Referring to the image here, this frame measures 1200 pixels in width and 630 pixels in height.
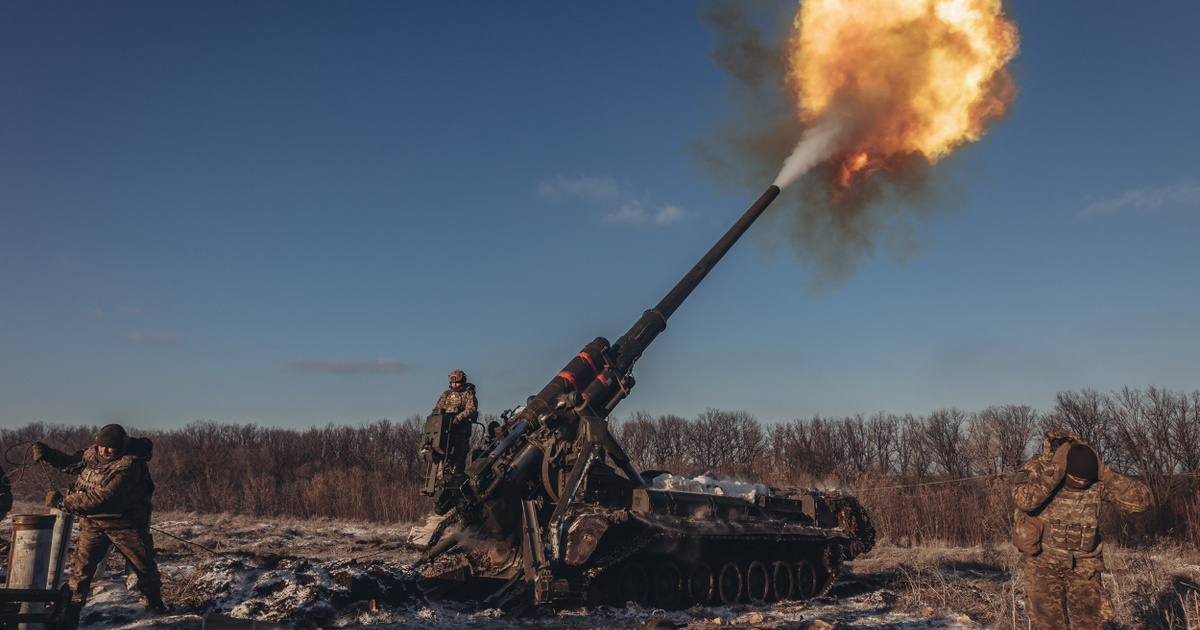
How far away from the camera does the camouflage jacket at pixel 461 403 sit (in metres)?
12.5

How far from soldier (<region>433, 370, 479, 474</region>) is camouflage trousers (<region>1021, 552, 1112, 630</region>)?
797 cm

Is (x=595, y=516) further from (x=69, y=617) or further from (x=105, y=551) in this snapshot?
(x=69, y=617)

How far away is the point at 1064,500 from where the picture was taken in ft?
20.6

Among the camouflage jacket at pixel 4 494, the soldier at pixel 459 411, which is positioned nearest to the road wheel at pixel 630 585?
the soldier at pixel 459 411

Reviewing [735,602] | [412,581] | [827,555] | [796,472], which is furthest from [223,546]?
[796,472]

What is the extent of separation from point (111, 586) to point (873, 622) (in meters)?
8.95

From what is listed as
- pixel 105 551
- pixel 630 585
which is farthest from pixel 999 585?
pixel 105 551

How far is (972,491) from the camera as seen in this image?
85.3 ft

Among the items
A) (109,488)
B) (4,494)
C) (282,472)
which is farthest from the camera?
(282,472)

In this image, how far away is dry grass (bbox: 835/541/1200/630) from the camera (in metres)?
8.44

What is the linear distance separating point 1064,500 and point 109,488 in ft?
27.8

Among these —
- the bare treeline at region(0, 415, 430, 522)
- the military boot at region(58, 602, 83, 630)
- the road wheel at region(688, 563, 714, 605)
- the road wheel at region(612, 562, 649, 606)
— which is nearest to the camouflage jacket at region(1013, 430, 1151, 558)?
the road wheel at region(612, 562, 649, 606)

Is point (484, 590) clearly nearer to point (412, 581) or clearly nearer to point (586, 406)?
point (412, 581)

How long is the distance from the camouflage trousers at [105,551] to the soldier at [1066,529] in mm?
8016
